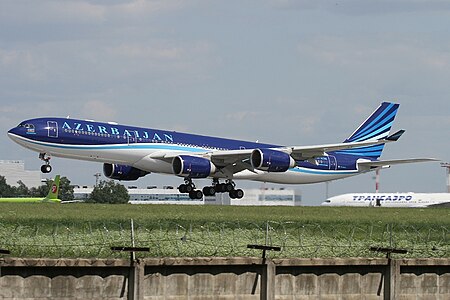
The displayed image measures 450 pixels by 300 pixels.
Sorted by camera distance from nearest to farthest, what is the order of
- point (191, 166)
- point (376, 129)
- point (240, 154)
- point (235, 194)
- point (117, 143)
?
point (117, 143) → point (191, 166) → point (240, 154) → point (235, 194) → point (376, 129)

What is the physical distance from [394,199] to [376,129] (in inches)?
1567

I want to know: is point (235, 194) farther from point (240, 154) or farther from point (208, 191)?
point (240, 154)

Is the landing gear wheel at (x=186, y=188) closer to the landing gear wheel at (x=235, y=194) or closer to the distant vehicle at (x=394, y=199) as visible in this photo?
the landing gear wheel at (x=235, y=194)

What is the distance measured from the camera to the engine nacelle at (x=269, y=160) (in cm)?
7506

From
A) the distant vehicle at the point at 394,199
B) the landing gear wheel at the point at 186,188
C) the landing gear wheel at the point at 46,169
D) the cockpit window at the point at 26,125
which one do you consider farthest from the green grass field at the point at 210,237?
the distant vehicle at the point at 394,199

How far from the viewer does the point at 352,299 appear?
3431 centimetres

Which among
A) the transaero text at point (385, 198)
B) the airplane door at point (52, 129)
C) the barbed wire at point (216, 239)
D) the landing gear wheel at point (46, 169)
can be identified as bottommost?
the barbed wire at point (216, 239)

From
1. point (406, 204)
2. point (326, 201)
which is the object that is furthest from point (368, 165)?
point (326, 201)

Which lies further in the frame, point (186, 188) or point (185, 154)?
point (186, 188)

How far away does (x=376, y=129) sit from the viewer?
9444 centimetres

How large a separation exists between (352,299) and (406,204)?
318ft

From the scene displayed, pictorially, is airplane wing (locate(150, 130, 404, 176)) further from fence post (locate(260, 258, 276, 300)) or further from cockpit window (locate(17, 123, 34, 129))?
fence post (locate(260, 258, 276, 300))

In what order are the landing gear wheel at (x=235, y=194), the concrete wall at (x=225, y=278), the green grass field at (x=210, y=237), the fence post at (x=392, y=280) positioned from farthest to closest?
the landing gear wheel at (x=235, y=194), the fence post at (x=392, y=280), the green grass field at (x=210, y=237), the concrete wall at (x=225, y=278)

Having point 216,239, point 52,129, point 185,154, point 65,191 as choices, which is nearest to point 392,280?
point 216,239
